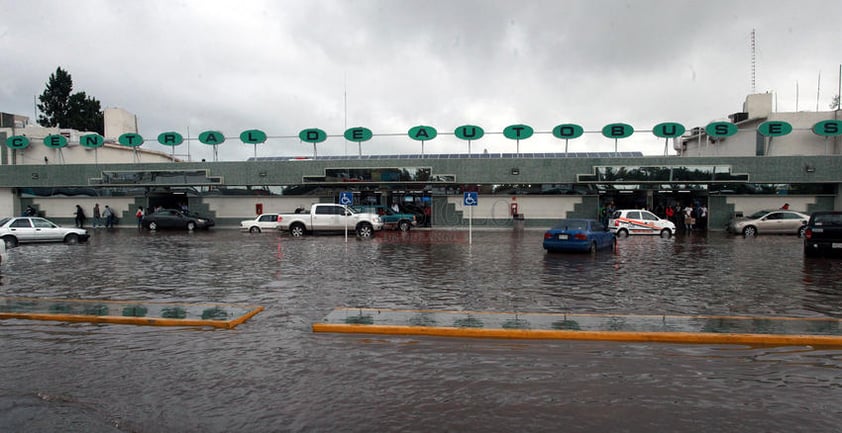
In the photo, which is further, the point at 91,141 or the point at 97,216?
the point at 91,141

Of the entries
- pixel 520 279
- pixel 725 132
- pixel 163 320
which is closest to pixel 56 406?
pixel 163 320

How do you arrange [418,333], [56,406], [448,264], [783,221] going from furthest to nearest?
[783,221] < [448,264] < [418,333] < [56,406]

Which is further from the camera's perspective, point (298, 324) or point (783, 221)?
point (783, 221)

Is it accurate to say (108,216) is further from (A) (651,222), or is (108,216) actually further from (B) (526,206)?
(A) (651,222)

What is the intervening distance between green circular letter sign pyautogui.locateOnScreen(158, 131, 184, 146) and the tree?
1543 inches

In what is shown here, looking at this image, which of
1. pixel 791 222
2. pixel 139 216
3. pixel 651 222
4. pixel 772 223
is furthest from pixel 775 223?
pixel 139 216

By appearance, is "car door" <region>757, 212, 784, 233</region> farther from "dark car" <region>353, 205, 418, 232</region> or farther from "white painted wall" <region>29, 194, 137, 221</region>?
"white painted wall" <region>29, 194, 137, 221</region>

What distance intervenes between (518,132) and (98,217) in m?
30.4

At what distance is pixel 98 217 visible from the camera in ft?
124

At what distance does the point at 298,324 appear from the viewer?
26.8 feet

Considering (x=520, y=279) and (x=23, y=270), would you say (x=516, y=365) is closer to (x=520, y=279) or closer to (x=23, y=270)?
(x=520, y=279)

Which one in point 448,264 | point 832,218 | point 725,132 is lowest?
point 448,264

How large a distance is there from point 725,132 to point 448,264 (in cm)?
2745

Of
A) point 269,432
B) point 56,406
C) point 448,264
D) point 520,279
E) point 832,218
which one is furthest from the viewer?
point 832,218
